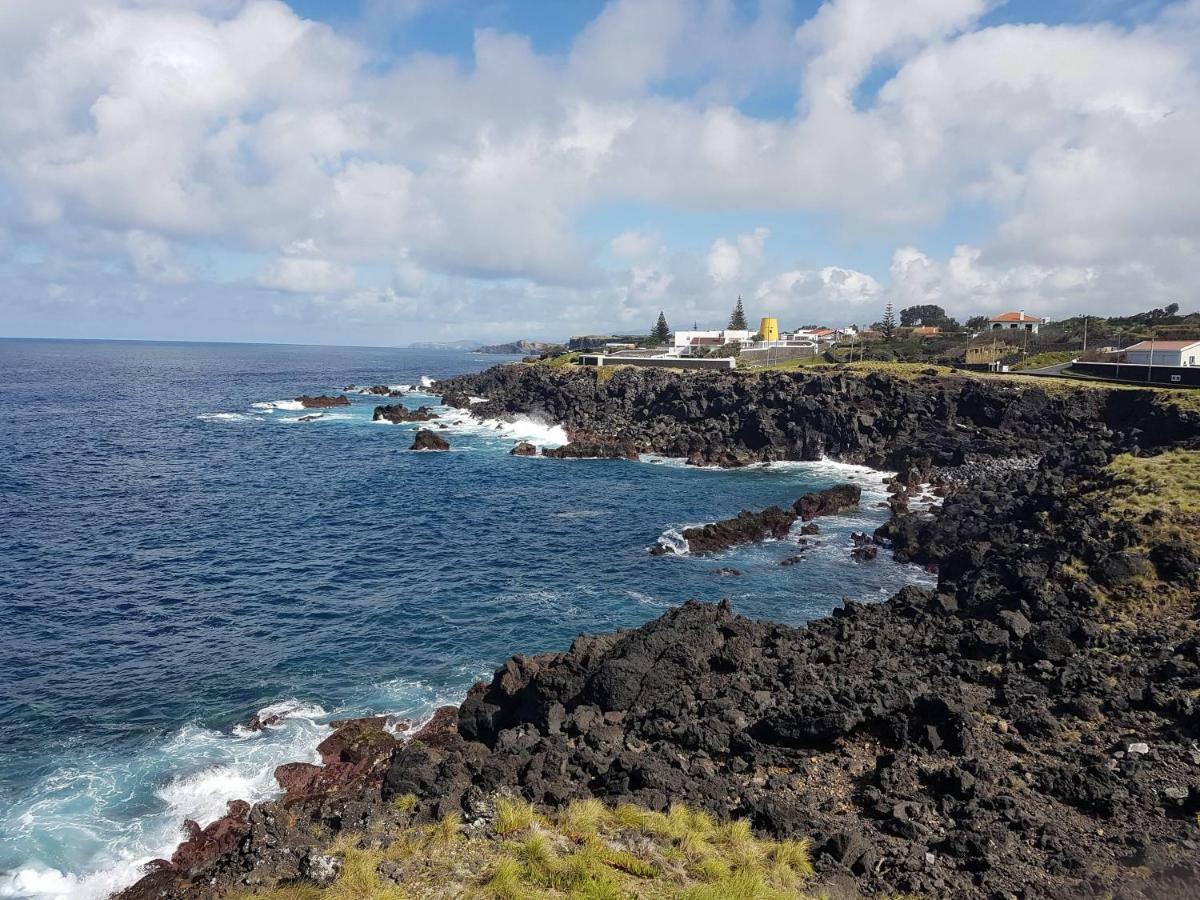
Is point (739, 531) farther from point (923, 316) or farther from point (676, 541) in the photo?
point (923, 316)

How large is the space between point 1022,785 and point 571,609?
21495 millimetres

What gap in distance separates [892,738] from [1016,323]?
13324 cm

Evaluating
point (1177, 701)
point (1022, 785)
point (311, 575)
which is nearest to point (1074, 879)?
point (1022, 785)

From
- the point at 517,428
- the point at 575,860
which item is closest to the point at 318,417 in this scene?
the point at 517,428

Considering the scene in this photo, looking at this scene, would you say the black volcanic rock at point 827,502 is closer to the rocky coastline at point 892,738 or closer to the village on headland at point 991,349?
the rocky coastline at point 892,738

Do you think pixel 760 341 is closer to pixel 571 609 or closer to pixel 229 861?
pixel 571 609

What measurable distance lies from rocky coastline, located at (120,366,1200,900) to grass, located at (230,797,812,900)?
738mm

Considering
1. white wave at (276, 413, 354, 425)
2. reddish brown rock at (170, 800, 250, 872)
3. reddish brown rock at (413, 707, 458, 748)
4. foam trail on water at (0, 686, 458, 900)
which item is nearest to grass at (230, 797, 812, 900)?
reddish brown rock at (170, 800, 250, 872)

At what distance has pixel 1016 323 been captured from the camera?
429ft

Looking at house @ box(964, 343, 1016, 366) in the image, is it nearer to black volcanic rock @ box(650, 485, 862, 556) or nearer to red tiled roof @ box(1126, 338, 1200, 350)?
red tiled roof @ box(1126, 338, 1200, 350)

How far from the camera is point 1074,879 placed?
47.9ft

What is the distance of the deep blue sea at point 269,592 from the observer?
22328mm

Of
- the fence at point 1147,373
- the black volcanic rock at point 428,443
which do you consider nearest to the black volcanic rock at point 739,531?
the black volcanic rock at point 428,443

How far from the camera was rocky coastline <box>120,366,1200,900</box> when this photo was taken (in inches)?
620
